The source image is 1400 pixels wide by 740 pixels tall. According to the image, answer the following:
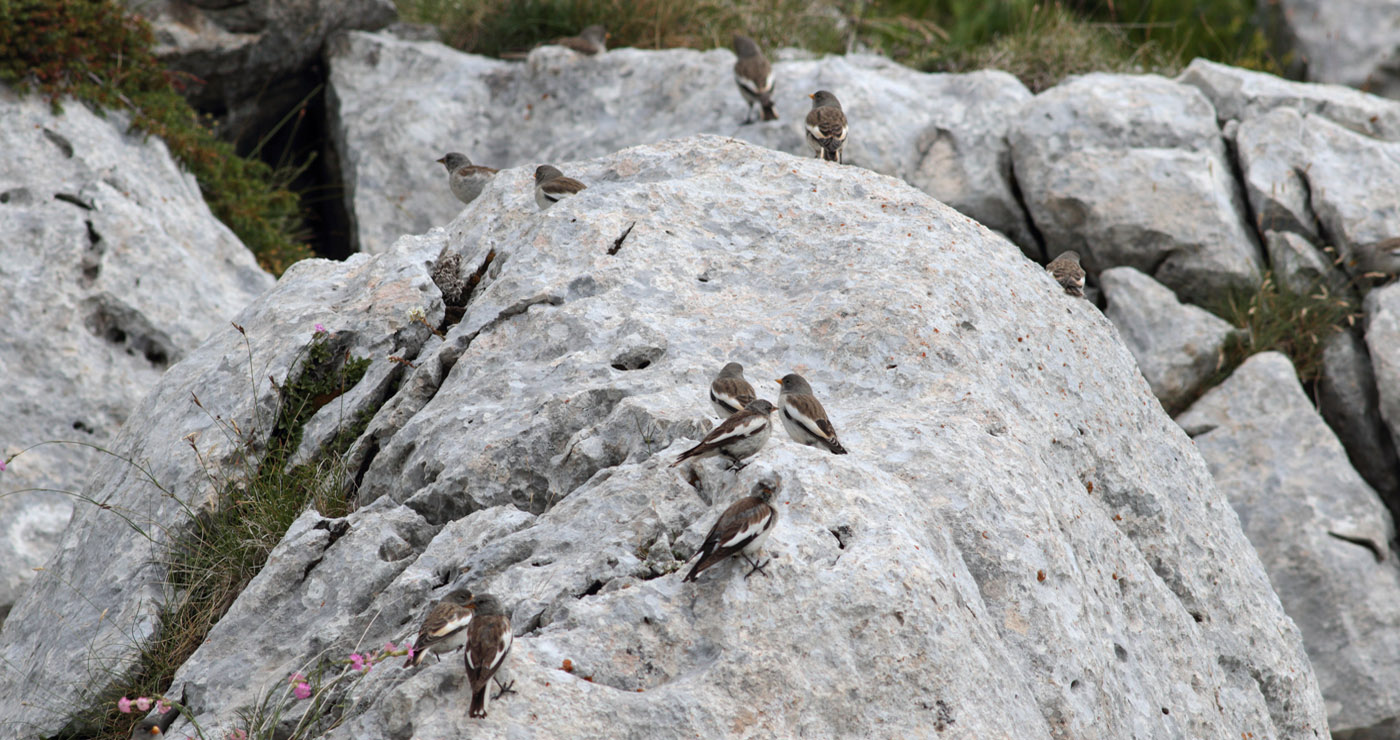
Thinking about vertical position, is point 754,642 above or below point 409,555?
above

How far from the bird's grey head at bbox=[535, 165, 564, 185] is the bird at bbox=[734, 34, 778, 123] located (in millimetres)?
5145

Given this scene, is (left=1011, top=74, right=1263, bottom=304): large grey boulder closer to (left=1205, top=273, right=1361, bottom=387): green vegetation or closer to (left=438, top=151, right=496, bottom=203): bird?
(left=1205, top=273, right=1361, bottom=387): green vegetation

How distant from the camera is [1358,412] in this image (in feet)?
39.1

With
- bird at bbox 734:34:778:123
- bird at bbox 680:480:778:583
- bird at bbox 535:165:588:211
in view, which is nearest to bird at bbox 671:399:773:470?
bird at bbox 680:480:778:583

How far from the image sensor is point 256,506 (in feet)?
20.0

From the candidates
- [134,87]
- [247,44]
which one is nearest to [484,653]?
[134,87]

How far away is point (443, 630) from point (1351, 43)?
670 inches

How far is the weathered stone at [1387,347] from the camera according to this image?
11531mm

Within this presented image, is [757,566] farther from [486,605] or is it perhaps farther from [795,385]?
[795,385]

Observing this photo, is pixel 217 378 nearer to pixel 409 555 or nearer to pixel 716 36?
pixel 409 555

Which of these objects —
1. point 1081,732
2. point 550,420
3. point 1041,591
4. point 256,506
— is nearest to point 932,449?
point 1041,591

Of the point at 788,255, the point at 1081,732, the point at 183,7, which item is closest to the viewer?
the point at 1081,732

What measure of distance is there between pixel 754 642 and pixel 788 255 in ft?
10.8

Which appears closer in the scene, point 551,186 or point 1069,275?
point 551,186
